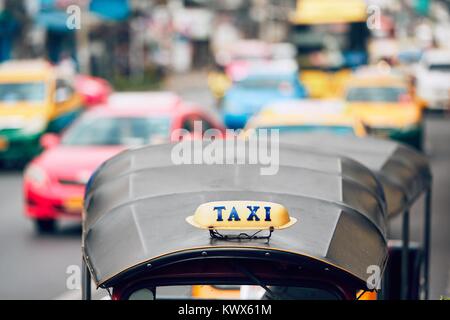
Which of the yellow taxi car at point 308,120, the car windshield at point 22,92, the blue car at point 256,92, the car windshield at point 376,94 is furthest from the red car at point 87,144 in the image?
the blue car at point 256,92

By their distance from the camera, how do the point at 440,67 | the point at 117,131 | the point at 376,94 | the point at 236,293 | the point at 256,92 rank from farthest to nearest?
the point at 440,67, the point at 256,92, the point at 376,94, the point at 117,131, the point at 236,293

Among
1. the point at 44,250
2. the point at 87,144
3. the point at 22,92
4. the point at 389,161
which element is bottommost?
the point at 44,250

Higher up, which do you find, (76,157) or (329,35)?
(329,35)

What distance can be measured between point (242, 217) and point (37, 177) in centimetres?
979

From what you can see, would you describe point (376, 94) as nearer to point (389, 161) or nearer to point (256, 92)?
point (256, 92)

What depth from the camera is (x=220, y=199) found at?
4.43m

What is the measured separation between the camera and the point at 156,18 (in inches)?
2389

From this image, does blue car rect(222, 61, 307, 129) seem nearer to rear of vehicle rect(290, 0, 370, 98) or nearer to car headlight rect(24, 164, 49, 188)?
rear of vehicle rect(290, 0, 370, 98)

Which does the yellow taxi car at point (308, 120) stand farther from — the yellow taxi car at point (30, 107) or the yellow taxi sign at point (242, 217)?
the yellow taxi sign at point (242, 217)

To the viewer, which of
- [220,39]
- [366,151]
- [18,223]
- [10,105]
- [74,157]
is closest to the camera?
[366,151]

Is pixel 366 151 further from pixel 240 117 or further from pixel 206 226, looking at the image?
pixel 240 117

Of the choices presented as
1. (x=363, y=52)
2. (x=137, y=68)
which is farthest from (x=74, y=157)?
(x=137, y=68)

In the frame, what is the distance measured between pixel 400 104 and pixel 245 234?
18.5m

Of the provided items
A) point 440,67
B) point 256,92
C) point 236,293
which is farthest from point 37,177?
point 440,67
